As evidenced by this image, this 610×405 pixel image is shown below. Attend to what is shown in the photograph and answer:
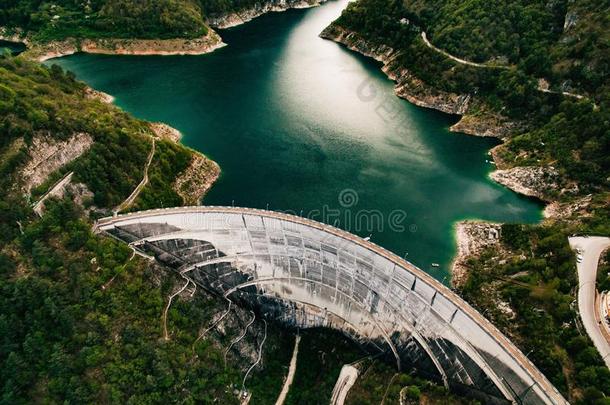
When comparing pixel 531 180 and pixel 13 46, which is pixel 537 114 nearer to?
pixel 531 180

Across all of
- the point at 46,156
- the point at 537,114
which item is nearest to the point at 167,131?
the point at 46,156

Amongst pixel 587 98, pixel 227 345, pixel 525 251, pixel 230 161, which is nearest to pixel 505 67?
pixel 587 98

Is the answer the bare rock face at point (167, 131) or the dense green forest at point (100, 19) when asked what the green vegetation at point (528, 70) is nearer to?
the bare rock face at point (167, 131)

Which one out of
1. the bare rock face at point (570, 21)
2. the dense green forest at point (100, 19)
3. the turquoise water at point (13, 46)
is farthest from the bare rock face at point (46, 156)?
the bare rock face at point (570, 21)

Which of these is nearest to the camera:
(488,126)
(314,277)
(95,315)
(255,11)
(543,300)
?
(95,315)

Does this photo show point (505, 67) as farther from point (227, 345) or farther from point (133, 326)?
point (133, 326)
